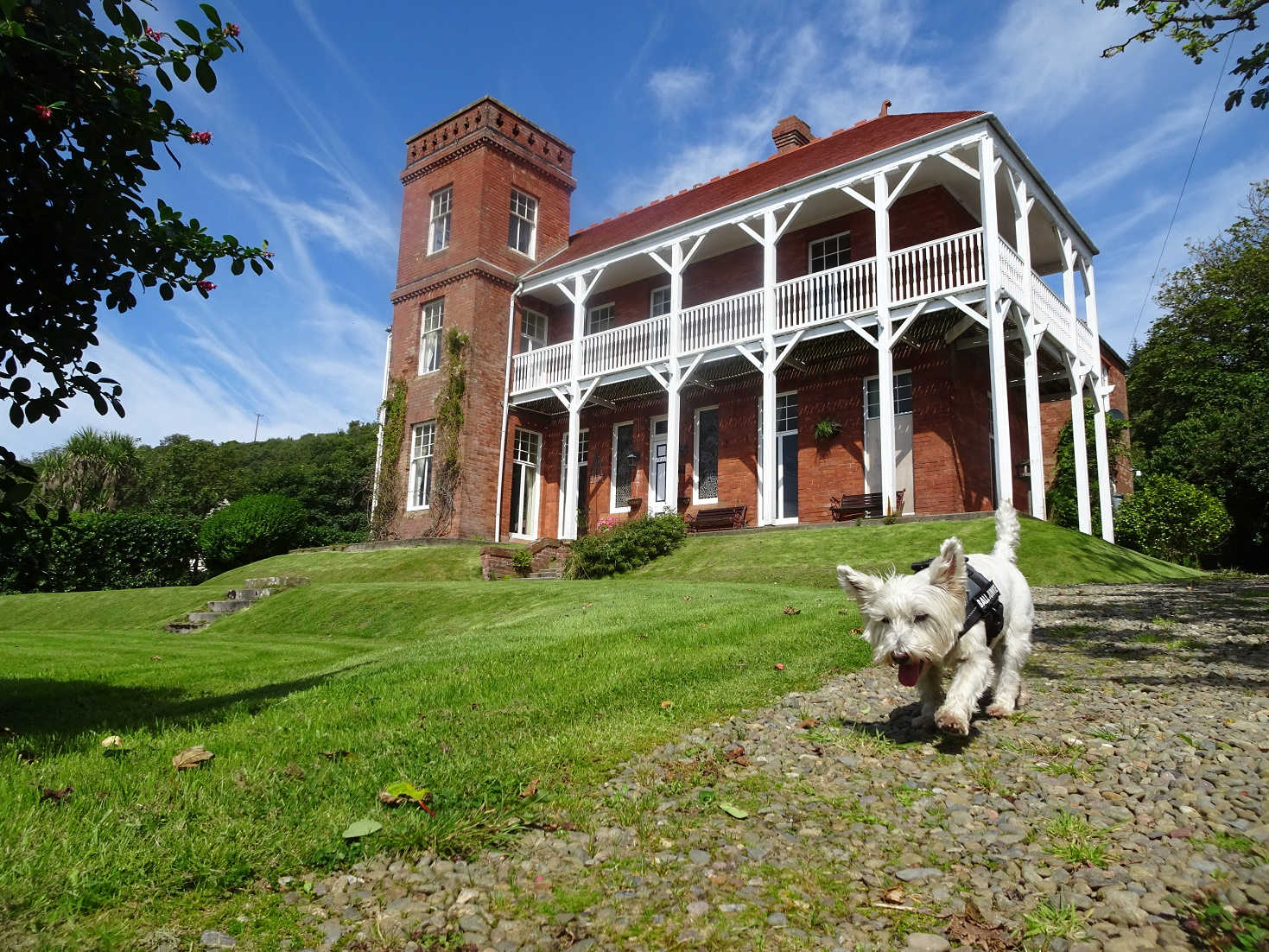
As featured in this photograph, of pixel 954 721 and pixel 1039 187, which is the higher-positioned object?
pixel 1039 187

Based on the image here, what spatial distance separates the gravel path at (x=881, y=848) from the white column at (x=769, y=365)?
12167 mm

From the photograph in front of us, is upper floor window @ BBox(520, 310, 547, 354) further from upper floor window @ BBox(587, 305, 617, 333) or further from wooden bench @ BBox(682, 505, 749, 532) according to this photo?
wooden bench @ BBox(682, 505, 749, 532)

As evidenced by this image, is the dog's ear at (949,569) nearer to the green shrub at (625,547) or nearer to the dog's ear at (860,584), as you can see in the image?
the dog's ear at (860,584)

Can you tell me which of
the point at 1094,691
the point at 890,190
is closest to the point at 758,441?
the point at 890,190

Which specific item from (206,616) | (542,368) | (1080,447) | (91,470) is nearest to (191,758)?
(206,616)

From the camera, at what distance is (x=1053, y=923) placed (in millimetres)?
2215

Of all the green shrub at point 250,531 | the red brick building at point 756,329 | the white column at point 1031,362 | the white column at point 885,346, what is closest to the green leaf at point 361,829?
the red brick building at point 756,329

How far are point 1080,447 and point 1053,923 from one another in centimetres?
1701

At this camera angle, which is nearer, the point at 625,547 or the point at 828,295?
the point at 625,547

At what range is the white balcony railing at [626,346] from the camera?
19.0 m

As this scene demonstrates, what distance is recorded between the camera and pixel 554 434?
2314cm

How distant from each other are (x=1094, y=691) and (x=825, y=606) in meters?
3.80

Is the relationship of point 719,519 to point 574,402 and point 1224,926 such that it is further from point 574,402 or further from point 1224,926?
point 1224,926

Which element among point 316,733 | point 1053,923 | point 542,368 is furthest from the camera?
point 542,368
